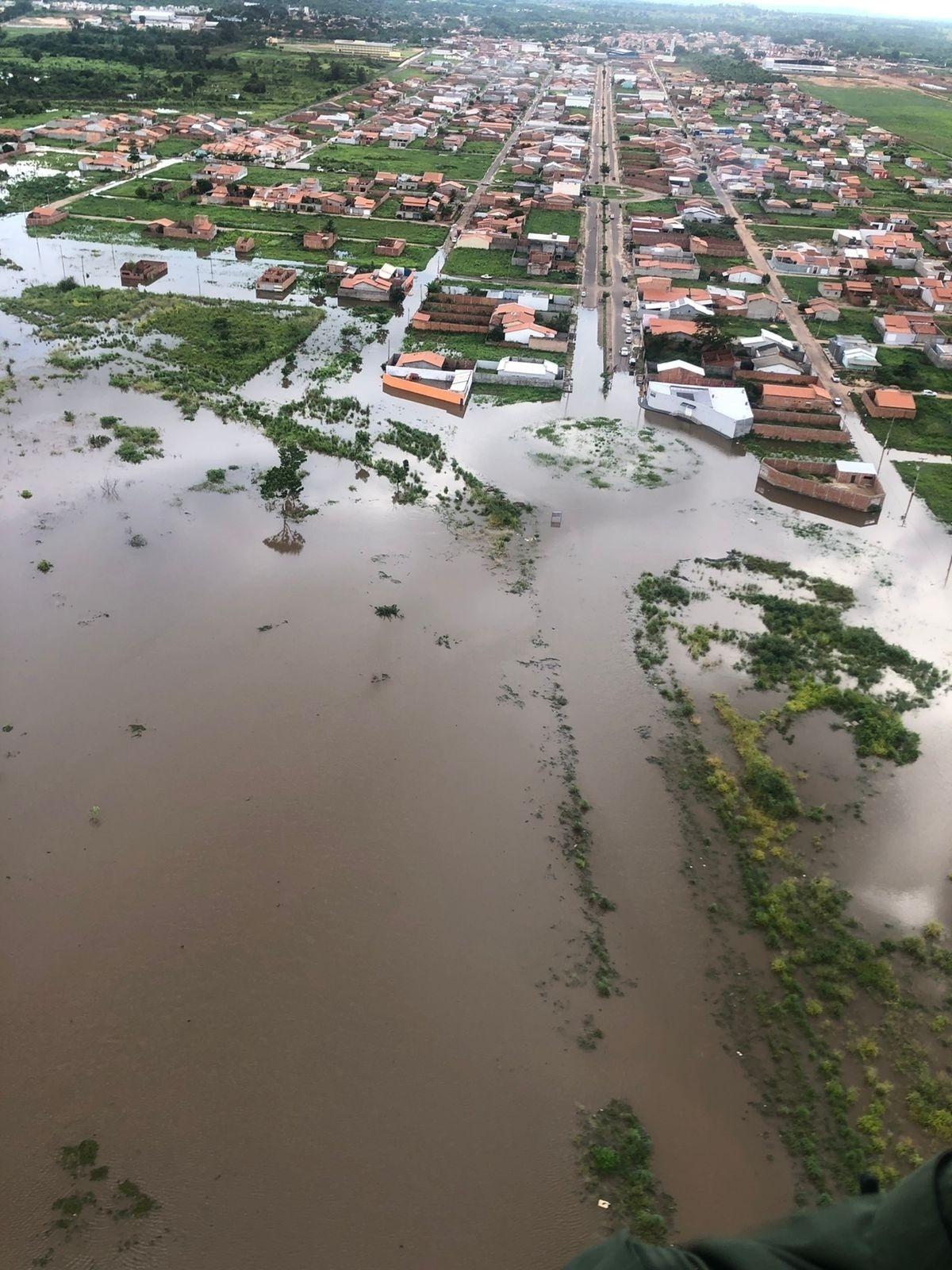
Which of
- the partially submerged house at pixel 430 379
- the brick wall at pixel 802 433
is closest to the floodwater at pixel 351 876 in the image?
the brick wall at pixel 802 433

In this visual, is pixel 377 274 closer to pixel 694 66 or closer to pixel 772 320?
pixel 772 320

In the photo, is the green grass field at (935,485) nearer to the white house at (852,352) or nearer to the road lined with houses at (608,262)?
the white house at (852,352)

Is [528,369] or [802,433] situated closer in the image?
[802,433]

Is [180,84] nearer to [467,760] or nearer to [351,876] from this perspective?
[467,760]

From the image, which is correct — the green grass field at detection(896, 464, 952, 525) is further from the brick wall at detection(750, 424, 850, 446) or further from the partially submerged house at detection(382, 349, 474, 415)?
the partially submerged house at detection(382, 349, 474, 415)

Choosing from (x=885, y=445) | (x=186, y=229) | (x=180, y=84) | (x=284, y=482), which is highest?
(x=180, y=84)

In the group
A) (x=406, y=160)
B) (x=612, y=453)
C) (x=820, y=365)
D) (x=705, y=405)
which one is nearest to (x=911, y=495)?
(x=705, y=405)
